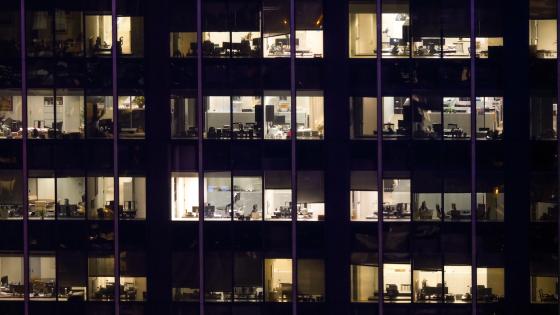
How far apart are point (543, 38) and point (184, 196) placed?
1431 cm

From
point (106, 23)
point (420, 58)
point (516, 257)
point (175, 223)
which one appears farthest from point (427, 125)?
point (106, 23)

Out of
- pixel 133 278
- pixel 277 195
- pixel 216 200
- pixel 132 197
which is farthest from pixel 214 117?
pixel 133 278

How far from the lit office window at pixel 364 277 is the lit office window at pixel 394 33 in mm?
7462

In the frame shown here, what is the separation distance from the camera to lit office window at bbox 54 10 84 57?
34.4 meters

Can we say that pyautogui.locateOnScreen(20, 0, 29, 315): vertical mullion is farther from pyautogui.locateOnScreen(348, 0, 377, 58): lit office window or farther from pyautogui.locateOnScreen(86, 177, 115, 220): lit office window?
pyautogui.locateOnScreen(348, 0, 377, 58): lit office window

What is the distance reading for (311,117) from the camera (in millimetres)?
34156

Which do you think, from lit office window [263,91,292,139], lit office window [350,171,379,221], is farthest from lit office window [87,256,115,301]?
lit office window [350,171,379,221]

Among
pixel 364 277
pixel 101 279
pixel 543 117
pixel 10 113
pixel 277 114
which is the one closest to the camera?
pixel 543 117

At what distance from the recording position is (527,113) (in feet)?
111

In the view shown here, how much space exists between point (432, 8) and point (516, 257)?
9577 millimetres

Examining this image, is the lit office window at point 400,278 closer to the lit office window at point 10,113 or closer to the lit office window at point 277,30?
the lit office window at point 277,30

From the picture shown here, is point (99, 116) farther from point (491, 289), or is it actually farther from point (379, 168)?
point (491, 289)

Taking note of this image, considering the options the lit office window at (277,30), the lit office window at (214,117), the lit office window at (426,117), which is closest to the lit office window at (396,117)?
the lit office window at (426,117)

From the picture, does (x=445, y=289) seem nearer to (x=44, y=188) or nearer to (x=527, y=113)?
(x=527, y=113)
